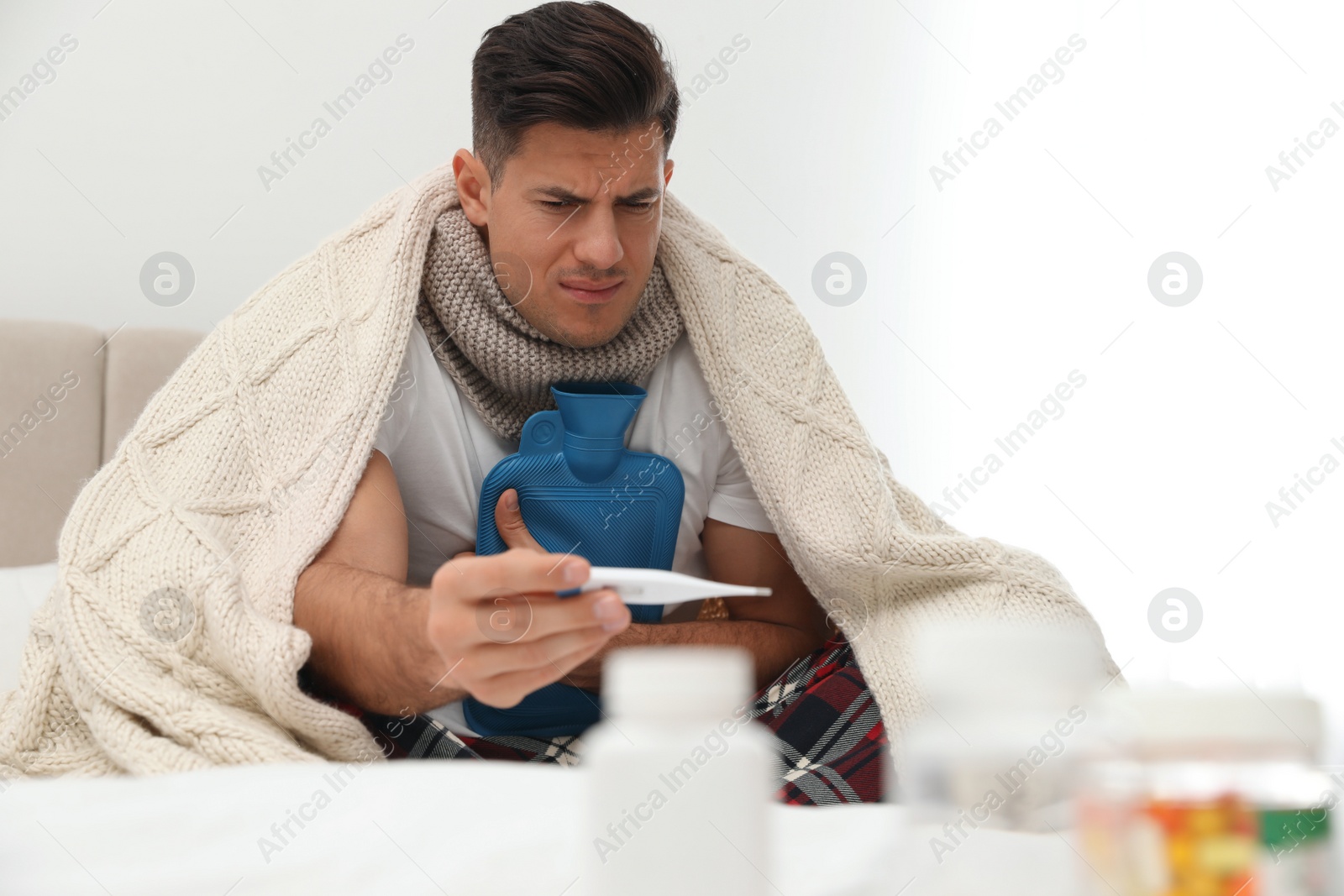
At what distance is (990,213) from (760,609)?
1168mm

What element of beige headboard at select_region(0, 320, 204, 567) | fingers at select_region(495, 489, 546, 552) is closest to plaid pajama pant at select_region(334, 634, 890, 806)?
fingers at select_region(495, 489, 546, 552)

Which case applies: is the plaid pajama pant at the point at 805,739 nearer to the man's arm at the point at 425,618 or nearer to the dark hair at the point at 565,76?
the man's arm at the point at 425,618

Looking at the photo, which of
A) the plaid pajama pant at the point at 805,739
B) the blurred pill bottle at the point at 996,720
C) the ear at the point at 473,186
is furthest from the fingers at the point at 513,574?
the ear at the point at 473,186

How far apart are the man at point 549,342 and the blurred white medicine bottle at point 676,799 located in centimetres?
65

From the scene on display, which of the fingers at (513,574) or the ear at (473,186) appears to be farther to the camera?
the ear at (473,186)

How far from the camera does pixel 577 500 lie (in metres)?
1.12

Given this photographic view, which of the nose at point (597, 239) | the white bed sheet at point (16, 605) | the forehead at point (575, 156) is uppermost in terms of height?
the forehead at point (575, 156)

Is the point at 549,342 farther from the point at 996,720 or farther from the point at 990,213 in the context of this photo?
the point at 990,213

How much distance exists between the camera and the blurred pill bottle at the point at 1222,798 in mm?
311

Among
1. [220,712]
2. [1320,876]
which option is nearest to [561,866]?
[1320,876]

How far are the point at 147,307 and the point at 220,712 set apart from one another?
97 centimetres

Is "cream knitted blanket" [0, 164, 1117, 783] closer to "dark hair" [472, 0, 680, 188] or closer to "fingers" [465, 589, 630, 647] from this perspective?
"dark hair" [472, 0, 680, 188]

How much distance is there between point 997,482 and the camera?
2.04m

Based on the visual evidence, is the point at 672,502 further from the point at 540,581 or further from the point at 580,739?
the point at 540,581
